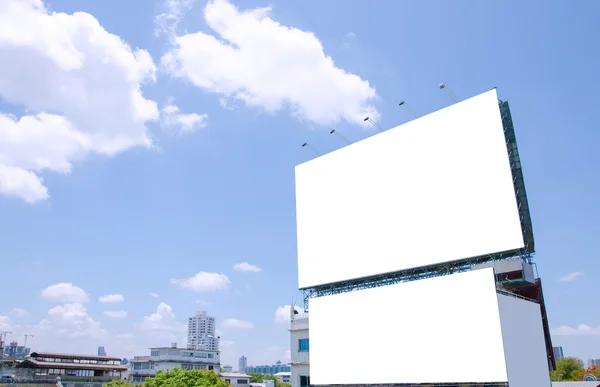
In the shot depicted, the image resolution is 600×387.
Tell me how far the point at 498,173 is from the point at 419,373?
12.1 m

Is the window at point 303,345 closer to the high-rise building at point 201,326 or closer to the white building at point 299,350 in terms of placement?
the white building at point 299,350

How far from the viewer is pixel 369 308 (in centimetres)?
3056

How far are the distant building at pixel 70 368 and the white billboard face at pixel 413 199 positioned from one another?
38.7 m

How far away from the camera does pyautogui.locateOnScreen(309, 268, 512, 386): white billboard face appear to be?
2447cm

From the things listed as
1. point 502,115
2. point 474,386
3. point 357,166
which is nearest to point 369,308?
point 474,386

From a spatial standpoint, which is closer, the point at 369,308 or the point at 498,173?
the point at 498,173

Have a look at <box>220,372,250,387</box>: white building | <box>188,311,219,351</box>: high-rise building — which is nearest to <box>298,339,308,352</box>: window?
<box>220,372,250,387</box>: white building

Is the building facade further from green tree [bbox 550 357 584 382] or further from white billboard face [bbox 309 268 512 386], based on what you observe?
green tree [bbox 550 357 584 382]

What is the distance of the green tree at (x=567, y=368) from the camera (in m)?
54.5

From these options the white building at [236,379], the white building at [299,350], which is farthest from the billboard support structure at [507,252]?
the white building at [236,379]

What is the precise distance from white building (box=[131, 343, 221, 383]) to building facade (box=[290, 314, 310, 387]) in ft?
92.0

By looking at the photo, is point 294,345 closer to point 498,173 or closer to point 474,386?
point 474,386

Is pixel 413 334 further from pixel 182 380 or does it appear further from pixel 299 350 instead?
pixel 182 380

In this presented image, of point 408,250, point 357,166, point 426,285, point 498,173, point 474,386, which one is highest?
point 357,166
